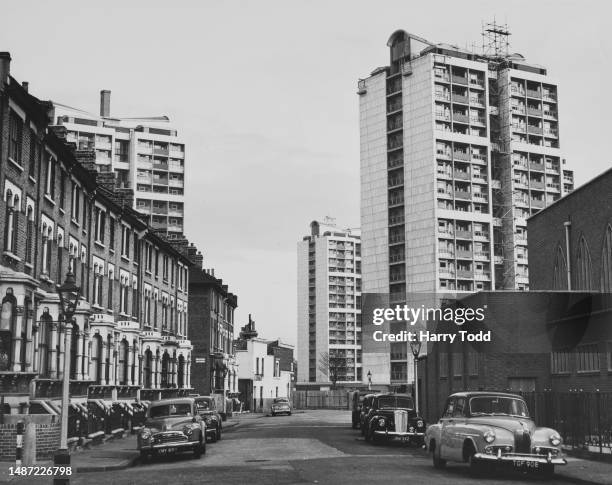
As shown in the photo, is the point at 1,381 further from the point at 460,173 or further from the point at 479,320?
the point at 460,173

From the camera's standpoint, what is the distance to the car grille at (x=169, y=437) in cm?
2450

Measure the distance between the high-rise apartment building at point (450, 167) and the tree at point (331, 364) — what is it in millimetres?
65836

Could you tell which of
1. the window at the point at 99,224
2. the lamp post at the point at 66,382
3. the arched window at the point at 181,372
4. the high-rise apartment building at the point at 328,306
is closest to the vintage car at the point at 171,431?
the lamp post at the point at 66,382

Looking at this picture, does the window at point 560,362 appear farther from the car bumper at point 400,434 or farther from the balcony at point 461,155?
the balcony at point 461,155

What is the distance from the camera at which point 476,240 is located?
104 metres

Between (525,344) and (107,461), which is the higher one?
(525,344)

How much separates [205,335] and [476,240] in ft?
156

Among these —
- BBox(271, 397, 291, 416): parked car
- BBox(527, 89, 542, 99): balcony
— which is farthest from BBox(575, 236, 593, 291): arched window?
BBox(527, 89, 542, 99): balcony

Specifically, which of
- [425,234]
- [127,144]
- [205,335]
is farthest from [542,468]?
[127,144]

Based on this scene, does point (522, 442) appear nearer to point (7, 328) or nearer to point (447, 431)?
point (447, 431)

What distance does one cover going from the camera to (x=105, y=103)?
11869cm

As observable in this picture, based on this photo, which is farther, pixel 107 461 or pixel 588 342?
pixel 588 342

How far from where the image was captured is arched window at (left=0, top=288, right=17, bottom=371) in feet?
82.5

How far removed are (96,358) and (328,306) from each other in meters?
148
